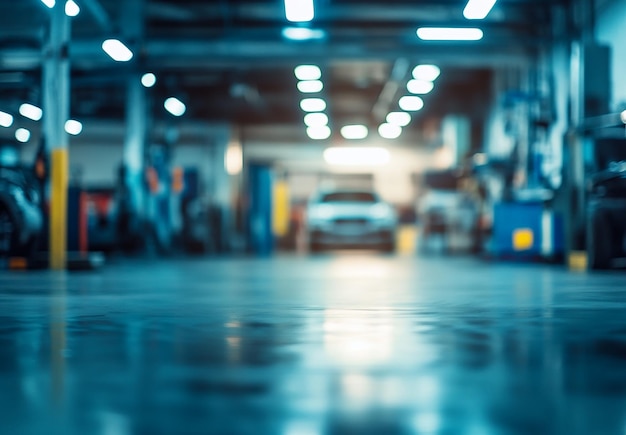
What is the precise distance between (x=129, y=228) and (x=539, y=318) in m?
11.1

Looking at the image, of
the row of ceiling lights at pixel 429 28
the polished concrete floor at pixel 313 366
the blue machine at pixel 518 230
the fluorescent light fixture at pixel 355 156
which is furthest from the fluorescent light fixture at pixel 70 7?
the fluorescent light fixture at pixel 355 156

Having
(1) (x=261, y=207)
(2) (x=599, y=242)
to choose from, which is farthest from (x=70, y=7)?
(1) (x=261, y=207)

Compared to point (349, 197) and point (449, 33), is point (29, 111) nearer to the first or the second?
point (349, 197)

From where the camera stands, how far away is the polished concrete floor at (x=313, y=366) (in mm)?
1737

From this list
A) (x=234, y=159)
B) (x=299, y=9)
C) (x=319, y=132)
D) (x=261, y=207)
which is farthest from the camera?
(x=319, y=132)

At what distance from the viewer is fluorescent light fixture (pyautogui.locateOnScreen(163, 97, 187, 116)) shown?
17719 mm

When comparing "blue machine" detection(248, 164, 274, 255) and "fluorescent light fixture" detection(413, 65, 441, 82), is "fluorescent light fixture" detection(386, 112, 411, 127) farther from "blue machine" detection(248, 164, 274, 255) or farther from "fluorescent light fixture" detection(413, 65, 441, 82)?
"blue machine" detection(248, 164, 274, 255)

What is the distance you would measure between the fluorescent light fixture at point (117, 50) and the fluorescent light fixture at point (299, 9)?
2711 millimetres

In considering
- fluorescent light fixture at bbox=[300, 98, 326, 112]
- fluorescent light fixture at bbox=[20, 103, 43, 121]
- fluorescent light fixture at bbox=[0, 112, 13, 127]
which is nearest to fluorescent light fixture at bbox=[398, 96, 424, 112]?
fluorescent light fixture at bbox=[300, 98, 326, 112]

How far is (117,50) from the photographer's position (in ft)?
39.4

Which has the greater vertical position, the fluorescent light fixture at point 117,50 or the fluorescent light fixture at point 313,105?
the fluorescent light fixture at point 313,105

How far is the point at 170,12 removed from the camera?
14.5 meters

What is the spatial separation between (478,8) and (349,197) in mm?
7668

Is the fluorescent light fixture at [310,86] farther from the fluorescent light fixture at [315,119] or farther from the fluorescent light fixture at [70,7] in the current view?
the fluorescent light fixture at [70,7]
